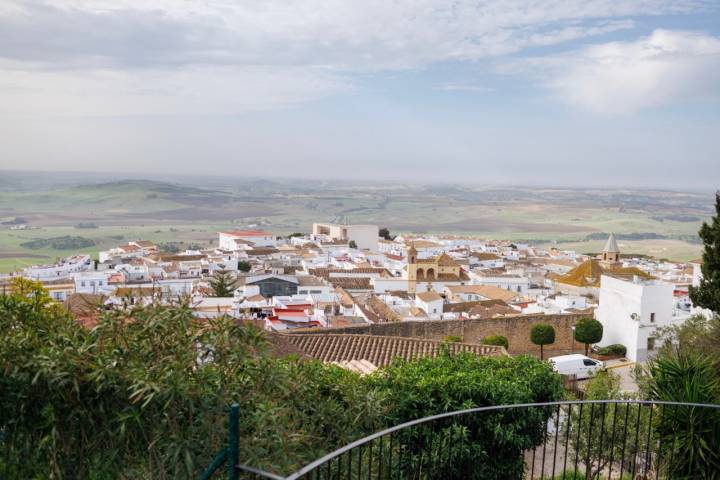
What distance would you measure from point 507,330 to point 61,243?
60.1m

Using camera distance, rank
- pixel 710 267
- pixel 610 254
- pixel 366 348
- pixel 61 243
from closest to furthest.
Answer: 1. pixel 366 348
2. pixel 710 267
3. pixel 610 254
4. pixel 61 243

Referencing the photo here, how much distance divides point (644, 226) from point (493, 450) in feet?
334

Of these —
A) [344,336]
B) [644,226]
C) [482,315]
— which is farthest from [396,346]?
[644,226]

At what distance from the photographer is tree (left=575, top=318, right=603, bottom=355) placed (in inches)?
795

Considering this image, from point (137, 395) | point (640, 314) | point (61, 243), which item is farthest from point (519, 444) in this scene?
point (61, 243)

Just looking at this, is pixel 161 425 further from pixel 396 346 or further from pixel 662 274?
pixel 662 274

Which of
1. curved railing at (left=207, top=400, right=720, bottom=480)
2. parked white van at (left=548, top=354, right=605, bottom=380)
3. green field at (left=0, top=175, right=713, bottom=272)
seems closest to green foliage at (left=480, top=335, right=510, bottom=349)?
parked white van at (left=548, top=354, right=605, bottom=380)

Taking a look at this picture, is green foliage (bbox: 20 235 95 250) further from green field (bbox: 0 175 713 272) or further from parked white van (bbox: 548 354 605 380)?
parked white van (bbox: 548 354 605 380)

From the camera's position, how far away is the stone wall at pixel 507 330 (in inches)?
729

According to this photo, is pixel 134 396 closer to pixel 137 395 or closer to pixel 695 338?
pixel 137 395

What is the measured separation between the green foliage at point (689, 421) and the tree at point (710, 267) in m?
9.12

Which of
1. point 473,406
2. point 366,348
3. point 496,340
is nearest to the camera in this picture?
point 473,406

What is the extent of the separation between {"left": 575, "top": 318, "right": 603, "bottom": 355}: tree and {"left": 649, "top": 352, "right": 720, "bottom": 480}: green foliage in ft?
51.4

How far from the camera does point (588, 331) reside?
66.2 feet
